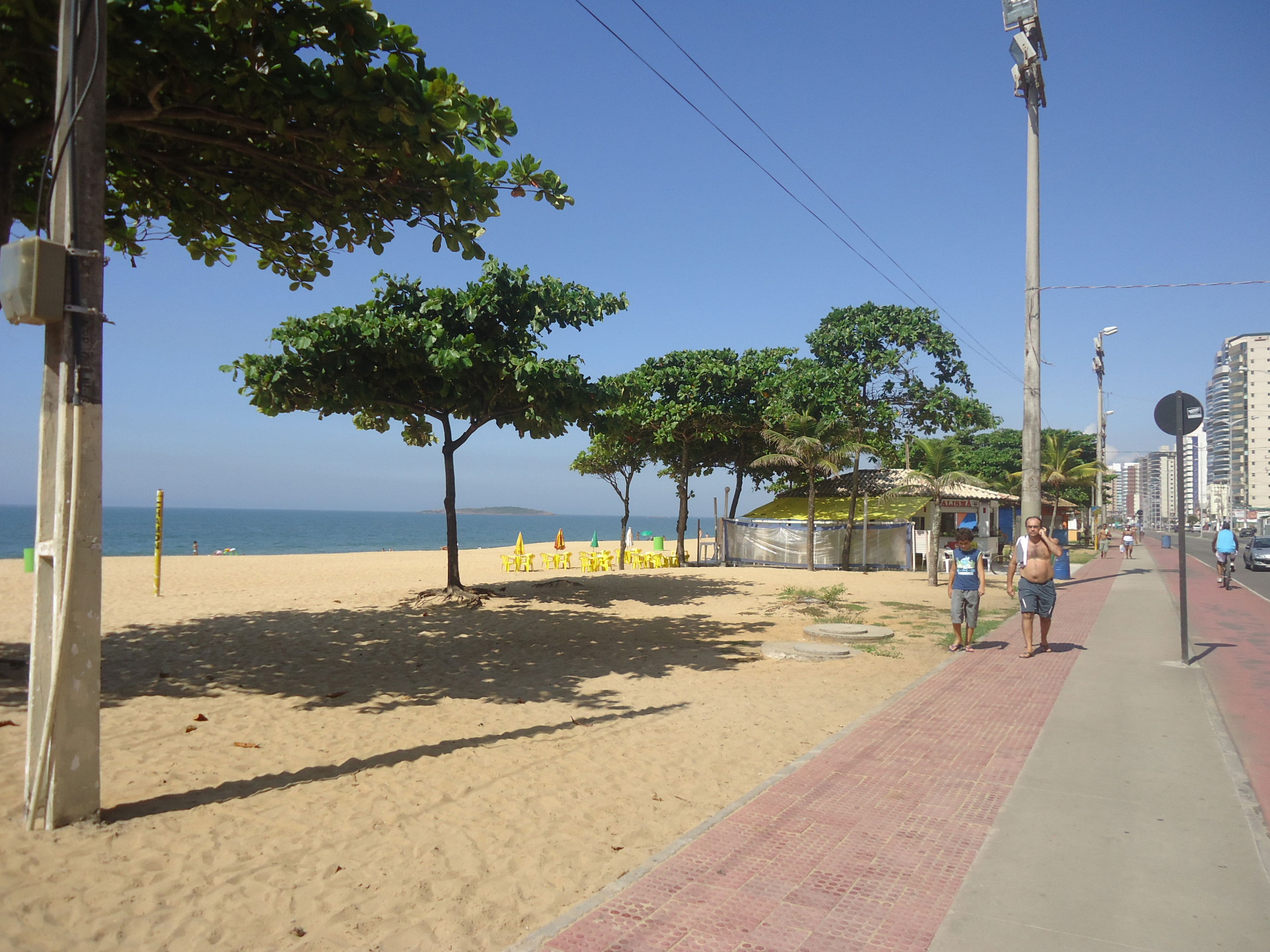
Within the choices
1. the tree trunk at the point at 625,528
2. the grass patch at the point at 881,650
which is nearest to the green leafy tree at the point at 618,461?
the tree trunk at the point at 625,528

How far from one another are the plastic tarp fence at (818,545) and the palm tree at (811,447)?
16.4 inches

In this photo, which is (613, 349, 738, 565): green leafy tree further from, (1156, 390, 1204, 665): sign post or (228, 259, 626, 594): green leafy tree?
(1156, 390, 1204, 665): sign post

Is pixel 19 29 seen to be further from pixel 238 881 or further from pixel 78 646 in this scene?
pixel 238 881

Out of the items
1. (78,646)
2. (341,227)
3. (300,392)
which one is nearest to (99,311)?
(78,646)

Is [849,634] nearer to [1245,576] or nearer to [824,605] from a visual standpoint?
[824,605]

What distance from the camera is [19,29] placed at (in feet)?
19.1

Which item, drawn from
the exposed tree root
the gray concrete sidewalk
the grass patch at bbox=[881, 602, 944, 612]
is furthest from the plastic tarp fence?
the gray concrete sidewalk

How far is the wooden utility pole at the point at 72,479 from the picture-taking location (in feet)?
13.5

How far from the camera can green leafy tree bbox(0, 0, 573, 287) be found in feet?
19.8

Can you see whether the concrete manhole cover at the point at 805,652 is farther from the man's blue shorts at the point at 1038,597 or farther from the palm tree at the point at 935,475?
the palm tree at the point at 935,475

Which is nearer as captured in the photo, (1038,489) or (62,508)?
(62,508)

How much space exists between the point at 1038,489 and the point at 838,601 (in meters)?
5.29

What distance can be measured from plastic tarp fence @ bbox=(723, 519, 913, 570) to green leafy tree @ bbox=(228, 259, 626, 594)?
12.5 m

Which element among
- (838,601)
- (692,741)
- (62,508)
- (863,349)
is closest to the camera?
(62,508)
